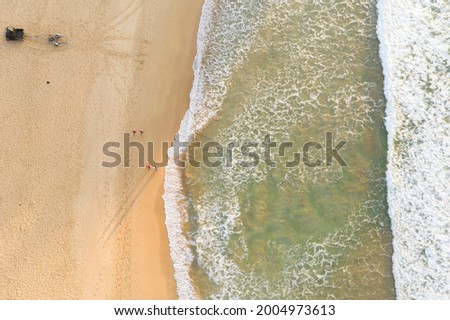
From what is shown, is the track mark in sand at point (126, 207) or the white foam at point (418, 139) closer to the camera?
the white foam at point (418, 139)

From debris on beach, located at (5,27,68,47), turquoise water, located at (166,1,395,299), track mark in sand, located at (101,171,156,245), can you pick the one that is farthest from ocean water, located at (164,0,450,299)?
debris on beach, located at (5,27,68,47)

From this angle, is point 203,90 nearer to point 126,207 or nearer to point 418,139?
point 126,207

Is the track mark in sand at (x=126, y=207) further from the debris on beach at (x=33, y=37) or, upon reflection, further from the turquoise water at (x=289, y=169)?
the debris on beach at (x=33, y=37)

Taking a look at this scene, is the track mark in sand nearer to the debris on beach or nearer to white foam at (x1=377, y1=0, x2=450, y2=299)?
the debris on beach

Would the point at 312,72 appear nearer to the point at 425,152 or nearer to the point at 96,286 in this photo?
the point at 425,152

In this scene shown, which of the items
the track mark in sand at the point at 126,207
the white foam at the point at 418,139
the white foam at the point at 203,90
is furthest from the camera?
the track mark in sand at the point at 126,207

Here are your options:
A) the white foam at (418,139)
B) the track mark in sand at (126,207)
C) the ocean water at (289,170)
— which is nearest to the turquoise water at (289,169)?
the ocean water at (289,170)
